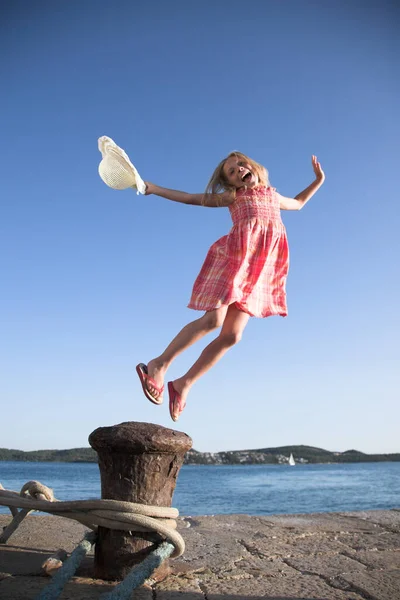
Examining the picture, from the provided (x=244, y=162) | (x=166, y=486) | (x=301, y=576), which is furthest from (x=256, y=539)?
(x=244, y=162)

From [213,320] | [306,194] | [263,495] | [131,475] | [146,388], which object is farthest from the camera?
[263,495]

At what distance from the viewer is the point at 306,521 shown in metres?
3.76

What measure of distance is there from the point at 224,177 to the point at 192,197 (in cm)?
29

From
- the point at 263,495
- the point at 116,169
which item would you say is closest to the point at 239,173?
the point at 116,169

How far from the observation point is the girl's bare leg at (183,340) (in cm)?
305

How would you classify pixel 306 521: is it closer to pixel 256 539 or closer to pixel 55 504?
pixel 256 539

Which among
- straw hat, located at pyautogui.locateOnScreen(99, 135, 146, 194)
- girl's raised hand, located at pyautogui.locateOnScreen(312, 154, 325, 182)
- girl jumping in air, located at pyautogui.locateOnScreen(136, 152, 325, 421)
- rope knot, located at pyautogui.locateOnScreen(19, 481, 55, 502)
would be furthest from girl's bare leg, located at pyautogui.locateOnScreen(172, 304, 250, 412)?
girl's raised hand, located at pyautogui.locateOnScreen(312, 154, 325, 182)

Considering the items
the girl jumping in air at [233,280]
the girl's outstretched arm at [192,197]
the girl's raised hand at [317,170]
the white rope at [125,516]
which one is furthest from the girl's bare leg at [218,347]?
the girl's raised hand at [317,170]

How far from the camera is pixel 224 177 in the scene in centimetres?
365

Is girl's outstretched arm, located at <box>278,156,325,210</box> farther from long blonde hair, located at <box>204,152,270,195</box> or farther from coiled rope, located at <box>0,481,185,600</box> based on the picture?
coiled rope, located at <box>0,481,185,600</box>

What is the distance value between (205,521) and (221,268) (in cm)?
193

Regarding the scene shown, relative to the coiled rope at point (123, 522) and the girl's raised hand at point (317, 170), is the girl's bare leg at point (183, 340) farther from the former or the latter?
the girl's raised hand at point (317, 170)

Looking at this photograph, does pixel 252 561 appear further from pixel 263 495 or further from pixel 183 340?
pixel 263 495

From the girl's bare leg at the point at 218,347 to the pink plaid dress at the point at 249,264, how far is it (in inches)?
2.9
